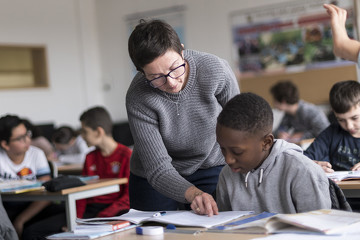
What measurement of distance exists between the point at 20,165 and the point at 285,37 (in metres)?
4.62

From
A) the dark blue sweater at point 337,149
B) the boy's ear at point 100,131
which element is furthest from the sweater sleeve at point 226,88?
the boy's ear at point 100,131

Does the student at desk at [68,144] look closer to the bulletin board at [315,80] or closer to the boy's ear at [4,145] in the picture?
the boy's ear at [4,145]

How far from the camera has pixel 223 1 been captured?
803cm

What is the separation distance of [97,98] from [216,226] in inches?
315

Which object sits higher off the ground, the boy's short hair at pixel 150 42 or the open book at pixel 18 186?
the boy's short hair at pixel 150 42

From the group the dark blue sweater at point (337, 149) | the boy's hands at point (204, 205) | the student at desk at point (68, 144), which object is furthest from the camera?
the student at desk at point (68, 144)

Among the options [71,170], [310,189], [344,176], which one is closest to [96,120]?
[71,170]

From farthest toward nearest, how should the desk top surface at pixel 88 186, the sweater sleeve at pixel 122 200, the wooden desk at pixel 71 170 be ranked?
1. the wooden desk at pixel 71 170
2. the sweater sleeve at pixel 122 200
3. the desk top surface at pixel 88 186

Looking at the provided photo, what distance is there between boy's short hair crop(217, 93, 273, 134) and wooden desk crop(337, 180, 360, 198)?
73cm

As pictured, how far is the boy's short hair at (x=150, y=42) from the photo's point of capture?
1.90 meters

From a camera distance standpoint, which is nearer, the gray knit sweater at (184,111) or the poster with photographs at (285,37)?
the gray knit sweater at (184,111)

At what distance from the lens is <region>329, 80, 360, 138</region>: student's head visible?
2.94 metres

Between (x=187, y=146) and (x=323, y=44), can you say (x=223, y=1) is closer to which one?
(x=323, y=44)

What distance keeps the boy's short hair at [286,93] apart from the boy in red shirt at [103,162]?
2211mm
